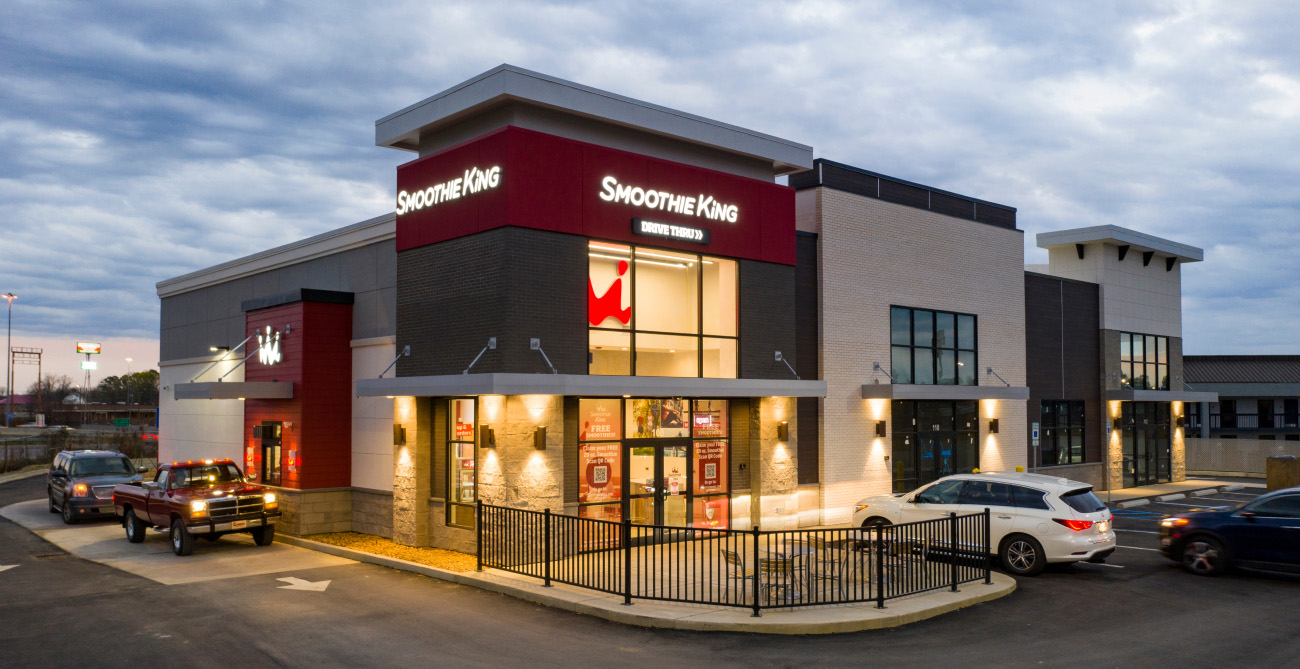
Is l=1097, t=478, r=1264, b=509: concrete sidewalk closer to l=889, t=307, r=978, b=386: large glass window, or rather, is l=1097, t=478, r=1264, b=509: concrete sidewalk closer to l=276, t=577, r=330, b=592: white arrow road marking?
l=889, t=307, r=978, b=386: large glass window

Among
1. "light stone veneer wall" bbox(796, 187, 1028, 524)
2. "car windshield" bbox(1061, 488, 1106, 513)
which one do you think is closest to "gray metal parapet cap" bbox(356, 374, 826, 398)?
"light stone veneer wall" bbox(796, 187, 1028, 524)

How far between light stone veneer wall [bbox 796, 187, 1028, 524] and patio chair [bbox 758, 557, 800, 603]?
9257 mm

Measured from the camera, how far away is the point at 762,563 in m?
12.5

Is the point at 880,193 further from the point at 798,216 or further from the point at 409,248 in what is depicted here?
the point at 409,248

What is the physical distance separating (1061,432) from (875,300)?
1087cm

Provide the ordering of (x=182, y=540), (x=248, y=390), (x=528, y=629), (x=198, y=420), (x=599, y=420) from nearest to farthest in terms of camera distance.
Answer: (x=528, y=629) → (x=599, y=420) → (x=182, y=540) → (x=248, y=390) → (x=198, y=420)

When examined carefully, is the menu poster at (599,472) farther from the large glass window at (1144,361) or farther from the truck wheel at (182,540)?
the large glass window at (1144,361)

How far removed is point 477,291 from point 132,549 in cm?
982

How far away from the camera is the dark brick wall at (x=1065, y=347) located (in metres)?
28.7

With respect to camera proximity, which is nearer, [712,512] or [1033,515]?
[1033,515]

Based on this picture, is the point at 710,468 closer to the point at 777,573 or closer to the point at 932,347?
the point at 777,573

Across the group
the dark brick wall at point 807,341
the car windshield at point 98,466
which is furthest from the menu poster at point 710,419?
the car windshield at point 98,466

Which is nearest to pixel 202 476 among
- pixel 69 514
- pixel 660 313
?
pixel 69 514

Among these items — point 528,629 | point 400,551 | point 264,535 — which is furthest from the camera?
point 264,535
